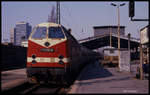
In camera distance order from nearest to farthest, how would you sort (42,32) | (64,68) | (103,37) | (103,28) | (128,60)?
(64,68) < (42,32) < (128,60) < (103,37) < (103,28)

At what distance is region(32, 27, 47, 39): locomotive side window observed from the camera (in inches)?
550

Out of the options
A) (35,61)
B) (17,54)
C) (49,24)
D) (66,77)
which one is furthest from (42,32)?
(17,54)

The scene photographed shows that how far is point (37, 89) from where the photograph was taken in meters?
13.1

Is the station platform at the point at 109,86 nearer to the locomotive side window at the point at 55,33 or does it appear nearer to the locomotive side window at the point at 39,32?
the locomotive side window at the point at 55,33

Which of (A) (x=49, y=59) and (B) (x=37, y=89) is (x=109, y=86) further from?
(B) (x=37, y=89)

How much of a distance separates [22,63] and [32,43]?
2612cm

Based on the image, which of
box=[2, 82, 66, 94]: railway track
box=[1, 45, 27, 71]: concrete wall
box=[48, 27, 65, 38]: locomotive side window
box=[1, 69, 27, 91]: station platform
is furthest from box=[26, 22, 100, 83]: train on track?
box=[1, 45, 27, 71]: concrete wall

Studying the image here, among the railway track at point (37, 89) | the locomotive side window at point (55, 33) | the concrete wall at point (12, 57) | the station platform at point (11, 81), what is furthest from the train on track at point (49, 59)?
the concrete wall at point (12, 57)

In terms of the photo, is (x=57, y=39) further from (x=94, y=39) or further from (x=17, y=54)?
(x=94, y=39)

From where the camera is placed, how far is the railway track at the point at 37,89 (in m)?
11.8

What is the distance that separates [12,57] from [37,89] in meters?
21.9

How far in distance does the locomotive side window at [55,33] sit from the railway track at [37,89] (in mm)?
2977

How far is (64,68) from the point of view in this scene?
13211mm

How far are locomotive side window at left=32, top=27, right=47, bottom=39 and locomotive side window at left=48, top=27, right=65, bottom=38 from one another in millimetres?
353
